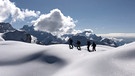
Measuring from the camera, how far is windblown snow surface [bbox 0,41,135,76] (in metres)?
21.3

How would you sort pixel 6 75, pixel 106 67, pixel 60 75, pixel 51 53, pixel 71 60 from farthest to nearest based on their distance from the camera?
pixel 51 53, pixel 71 60, pixel 6 75, pixel 60 75, pixel 106 67

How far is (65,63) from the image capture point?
27891mm

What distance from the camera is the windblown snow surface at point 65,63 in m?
21.3

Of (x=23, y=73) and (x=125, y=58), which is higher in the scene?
(x=125, y=58)

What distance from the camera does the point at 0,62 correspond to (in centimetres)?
2969

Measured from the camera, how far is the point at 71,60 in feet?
94.2

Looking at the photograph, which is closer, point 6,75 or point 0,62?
point 6,75

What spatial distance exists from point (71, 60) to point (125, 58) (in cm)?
813

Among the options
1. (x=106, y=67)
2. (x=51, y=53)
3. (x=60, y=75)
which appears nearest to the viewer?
(x=106, y=67)

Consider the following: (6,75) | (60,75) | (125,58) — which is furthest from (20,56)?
(125,58)

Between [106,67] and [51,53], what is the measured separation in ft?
39.5

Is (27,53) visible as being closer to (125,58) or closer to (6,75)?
(6,75)

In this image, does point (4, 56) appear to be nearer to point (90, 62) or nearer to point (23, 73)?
point (23, 73)

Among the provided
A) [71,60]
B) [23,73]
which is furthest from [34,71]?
[71,60]
